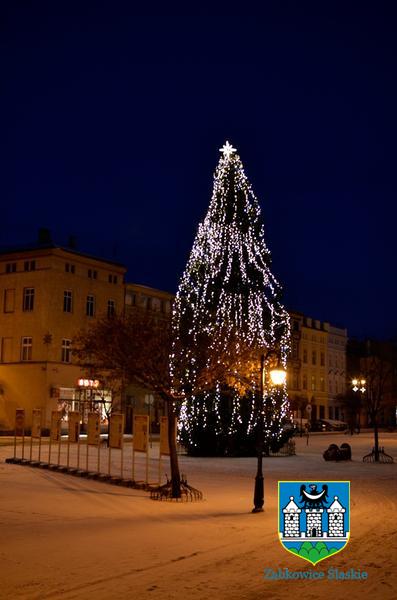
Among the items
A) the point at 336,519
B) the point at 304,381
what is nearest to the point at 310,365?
the point at 304,381

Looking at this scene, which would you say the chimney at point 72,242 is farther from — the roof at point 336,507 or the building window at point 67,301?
the roof at point 336,507

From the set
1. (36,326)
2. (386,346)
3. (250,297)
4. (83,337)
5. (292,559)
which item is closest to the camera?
(292,559)

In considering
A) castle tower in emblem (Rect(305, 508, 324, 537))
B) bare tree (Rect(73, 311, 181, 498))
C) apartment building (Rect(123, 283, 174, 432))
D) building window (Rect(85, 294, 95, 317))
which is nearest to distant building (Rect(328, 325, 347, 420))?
apartment building (Rect(123, 283, 174, 432))

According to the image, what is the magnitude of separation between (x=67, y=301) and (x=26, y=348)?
4.58 meters

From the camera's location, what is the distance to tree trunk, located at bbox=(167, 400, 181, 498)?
19.5 meters

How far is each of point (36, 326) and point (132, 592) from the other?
4997 cm

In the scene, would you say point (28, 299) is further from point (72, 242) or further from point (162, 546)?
point (162, 546)

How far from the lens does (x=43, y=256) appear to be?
5819 cm

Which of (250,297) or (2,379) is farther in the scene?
(2,379)

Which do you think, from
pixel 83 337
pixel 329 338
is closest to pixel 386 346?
pixel 329 338

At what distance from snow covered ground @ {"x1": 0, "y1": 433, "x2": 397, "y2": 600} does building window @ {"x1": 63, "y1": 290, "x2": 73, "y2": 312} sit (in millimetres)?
36687

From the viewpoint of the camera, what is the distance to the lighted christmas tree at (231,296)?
1394 inches

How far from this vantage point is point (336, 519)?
13.3 metres

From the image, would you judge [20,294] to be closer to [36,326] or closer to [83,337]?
[36,326]
